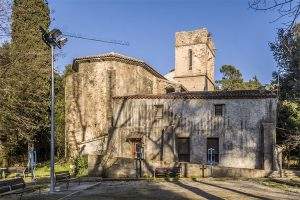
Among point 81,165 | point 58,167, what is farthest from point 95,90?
point 81,165

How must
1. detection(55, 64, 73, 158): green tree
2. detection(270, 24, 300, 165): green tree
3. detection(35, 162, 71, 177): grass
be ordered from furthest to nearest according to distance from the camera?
detection(55, 64, 73, 158): green tree, detection(270, 24, 300, 165): green tree, detection(35, 162, 71, 177): grass

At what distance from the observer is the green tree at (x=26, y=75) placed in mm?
24844

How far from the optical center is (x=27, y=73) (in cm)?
2666

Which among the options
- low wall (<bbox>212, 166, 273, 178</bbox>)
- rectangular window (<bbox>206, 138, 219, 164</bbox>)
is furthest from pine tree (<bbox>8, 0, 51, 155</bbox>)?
rectangular window (<bbox>206, 138, 219, 164</bbox>)

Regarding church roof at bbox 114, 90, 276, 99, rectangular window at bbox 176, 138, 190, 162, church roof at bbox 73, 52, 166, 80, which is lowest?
rectangular window at bbox 176, 138, 190, 162

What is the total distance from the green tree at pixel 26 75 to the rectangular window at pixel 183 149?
9.91 meters

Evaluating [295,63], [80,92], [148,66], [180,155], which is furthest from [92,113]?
[295,63]

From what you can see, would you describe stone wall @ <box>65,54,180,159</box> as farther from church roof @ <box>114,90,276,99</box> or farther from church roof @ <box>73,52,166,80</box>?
church roof @ <box>114,90,276,99</box>

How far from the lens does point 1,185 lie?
51.3 ft

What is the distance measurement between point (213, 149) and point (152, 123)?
16.0 feet

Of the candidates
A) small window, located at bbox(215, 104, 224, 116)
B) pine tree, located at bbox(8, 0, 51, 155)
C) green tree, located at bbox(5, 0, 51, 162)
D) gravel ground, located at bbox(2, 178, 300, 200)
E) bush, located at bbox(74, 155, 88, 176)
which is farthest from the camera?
small window, located at bbox(215, 104, 224, 116)

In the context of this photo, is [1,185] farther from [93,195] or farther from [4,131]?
[4,131]

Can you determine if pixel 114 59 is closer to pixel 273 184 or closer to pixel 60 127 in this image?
pixel 60 127

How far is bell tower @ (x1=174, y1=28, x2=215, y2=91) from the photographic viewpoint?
2265 inches
